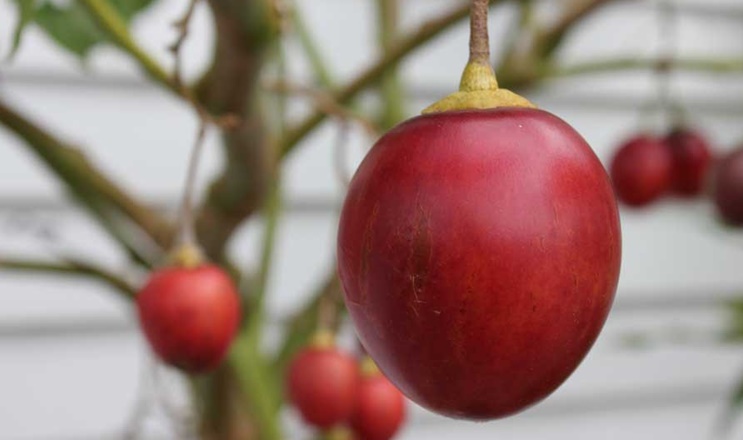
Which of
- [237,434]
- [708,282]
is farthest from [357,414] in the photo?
[708,282]

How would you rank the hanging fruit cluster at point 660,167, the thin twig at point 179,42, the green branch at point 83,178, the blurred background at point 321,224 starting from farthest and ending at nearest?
the blurred background at point 321,224, the hanging fruit cluster at point 660,167, the green branch at point 83,178, the thin twig at point 179,42

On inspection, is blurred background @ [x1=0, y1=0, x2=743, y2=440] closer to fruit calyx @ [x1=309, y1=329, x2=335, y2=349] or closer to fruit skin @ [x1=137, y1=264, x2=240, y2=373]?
fruit calyx @ [x1=309, y1=329, x2=335, y2=349]

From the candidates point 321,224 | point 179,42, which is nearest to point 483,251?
point 179,42

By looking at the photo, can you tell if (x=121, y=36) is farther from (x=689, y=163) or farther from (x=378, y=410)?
(x=689, y=163)

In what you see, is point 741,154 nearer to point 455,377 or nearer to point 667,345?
point 455,377

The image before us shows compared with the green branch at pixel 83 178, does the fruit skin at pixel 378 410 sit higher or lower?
lower

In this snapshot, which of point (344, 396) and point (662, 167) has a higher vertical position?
point (662, 167)

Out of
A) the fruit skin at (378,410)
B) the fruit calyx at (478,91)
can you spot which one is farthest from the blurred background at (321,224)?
the fruit calyx at (478,91)

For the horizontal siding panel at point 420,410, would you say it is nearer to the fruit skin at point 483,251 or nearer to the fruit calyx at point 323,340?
the fruit calyx at point 323,340
